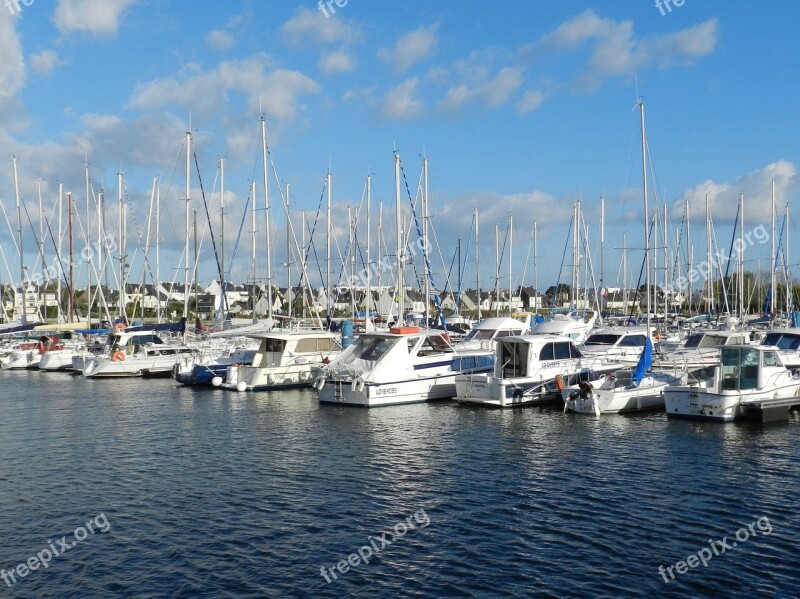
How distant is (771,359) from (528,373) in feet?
30.4

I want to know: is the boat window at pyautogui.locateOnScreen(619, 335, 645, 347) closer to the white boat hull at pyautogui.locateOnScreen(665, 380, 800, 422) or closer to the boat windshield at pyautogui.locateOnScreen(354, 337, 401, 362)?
the white boat hull at pyautogui.locateOnScreen(665, 380, 800, 422)

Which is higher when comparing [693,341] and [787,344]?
[693,341]

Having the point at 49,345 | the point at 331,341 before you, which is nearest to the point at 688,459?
the point at 331,341

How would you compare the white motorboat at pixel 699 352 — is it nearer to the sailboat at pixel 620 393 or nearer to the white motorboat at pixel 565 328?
the sailboat at pixel 620 393

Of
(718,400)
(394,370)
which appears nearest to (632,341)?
(718,400)

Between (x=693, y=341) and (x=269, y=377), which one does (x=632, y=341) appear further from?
(x=269, y=377)

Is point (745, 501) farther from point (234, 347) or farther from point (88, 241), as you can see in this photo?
point (88, 241)

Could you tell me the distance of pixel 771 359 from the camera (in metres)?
28.4

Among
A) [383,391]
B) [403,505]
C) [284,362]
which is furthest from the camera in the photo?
[284,362]

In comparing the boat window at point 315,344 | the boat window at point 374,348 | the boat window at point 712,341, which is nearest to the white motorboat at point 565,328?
the boat window at point 712,341

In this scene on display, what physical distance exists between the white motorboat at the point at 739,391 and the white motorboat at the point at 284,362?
18841 mm

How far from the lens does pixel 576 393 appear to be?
29891 millimetres

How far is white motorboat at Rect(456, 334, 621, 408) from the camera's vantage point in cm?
3184

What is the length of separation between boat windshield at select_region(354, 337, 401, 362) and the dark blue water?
4966 mm
